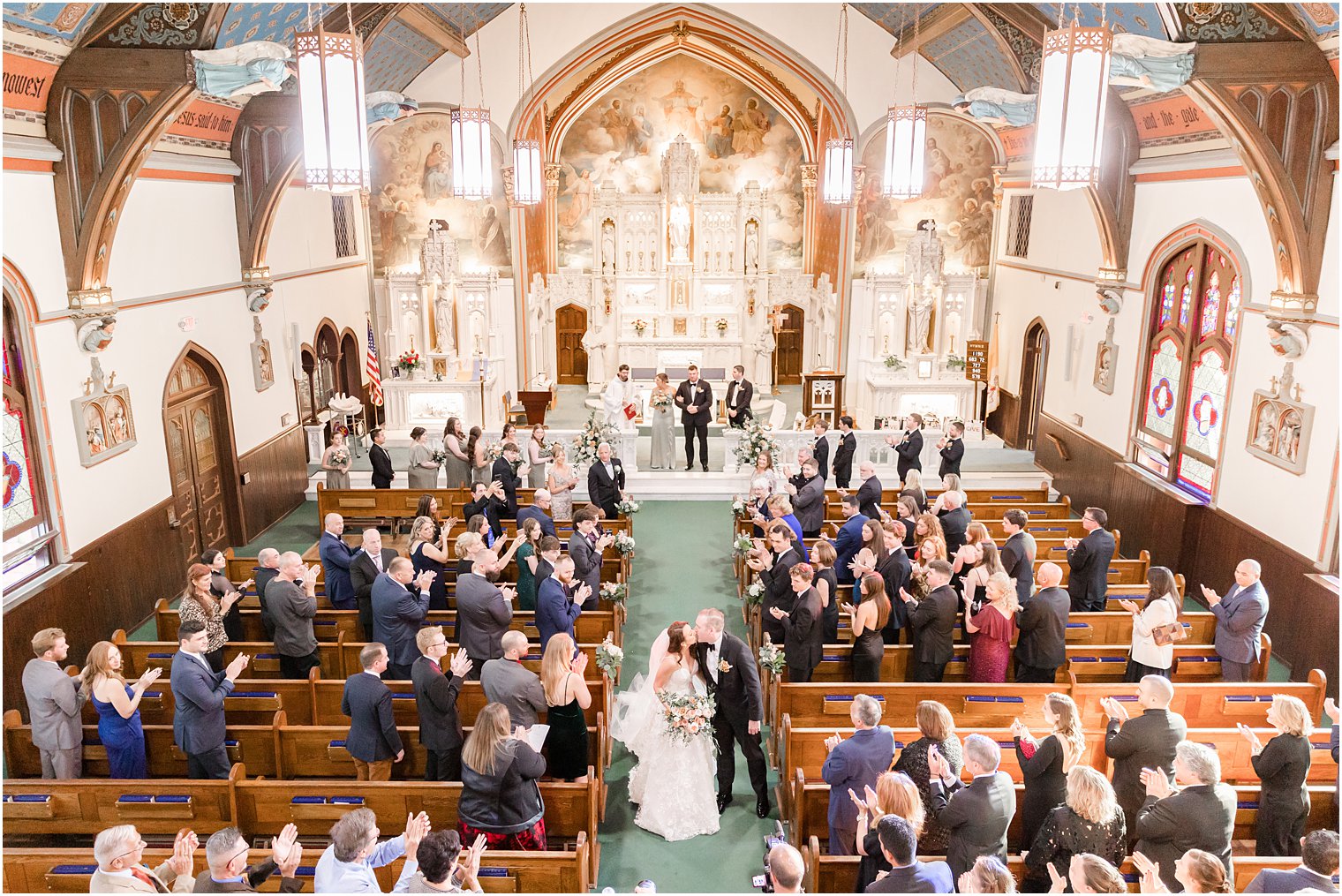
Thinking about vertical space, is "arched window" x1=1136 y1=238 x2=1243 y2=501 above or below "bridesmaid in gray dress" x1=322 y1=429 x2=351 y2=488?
above

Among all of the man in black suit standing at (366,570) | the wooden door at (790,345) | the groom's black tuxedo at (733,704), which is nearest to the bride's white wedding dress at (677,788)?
the groom's black tuxedo at (733,704)

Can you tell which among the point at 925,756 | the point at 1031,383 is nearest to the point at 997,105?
the point at 1031,383

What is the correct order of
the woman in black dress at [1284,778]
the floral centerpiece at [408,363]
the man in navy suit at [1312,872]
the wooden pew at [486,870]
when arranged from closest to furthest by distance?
the man in navy suit at [1312,872] < the wooden pew at [486,870] < the woman in black dress at [1284,778] < the floral centerpiece at [408,363]

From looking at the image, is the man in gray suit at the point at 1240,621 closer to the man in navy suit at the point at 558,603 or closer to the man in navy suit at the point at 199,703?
the man in navy suit at the point at 558,603

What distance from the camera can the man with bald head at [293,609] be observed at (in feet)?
23.0

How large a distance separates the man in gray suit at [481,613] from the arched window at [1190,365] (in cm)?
886

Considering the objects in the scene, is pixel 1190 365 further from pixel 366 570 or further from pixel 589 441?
pixel 366 570

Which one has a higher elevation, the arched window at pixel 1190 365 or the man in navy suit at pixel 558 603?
the arched window at pixel 1190 365

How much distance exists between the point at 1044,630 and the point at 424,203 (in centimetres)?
1589

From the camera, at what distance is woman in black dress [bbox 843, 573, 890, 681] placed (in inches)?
267

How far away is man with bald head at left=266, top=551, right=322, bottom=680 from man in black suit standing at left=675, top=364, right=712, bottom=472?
749 centimetres

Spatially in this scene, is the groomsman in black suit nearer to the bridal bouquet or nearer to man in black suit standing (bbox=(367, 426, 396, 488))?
the bridal bouquet

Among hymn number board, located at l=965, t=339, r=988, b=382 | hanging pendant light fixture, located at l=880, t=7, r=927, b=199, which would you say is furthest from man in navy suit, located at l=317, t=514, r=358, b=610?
hymn number board, located at l=965, t=339, r=988, b=382

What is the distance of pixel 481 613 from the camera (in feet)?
22.1
